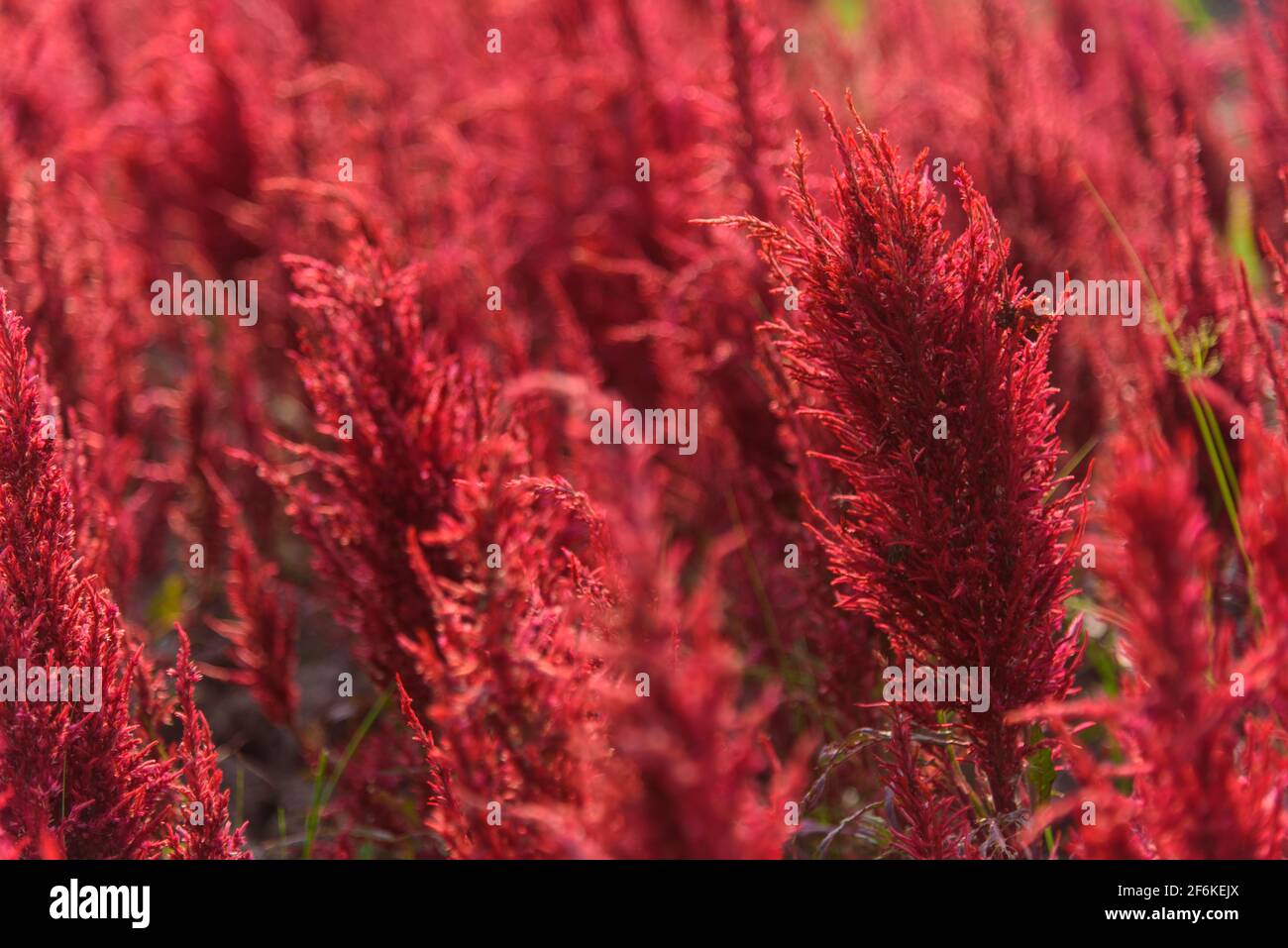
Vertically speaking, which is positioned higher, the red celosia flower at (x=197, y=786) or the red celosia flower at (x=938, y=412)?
the red celosia flower at (x=938, y=412)

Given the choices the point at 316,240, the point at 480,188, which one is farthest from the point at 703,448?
the point at 316,240

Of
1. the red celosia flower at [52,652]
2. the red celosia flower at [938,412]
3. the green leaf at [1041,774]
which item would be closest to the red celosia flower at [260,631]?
the red celosia flower at [52,652]

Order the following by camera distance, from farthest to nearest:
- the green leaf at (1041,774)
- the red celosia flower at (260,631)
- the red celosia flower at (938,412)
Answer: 1. the red celosia flower at (260,631)
2. the green leaf at (1041,774)
3. the red celosia flower at (938,412)

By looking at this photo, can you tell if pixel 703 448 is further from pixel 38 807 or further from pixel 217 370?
pixel 217 370

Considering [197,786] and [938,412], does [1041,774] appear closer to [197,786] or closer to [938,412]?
[938,412]

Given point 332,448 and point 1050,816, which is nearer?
point 1050,816

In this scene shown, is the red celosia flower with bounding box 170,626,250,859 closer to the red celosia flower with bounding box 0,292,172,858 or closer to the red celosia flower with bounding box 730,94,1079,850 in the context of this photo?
the red celosia flower with bounding box 0,292,172,858

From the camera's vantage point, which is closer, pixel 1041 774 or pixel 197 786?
pixel 197 786

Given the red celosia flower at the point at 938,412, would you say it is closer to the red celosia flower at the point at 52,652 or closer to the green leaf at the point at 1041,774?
the green leaf at the point at 1041,774

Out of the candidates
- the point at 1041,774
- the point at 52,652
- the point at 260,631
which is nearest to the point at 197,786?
the point at 52,652
